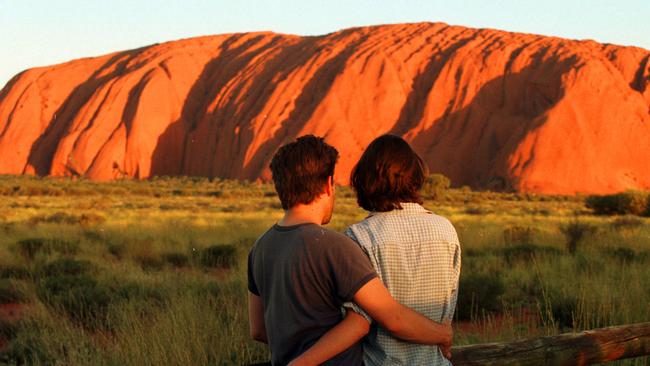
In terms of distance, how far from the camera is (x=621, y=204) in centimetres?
2661

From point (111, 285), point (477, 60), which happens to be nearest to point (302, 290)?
point (111, 285)

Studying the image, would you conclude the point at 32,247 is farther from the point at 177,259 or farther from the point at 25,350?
the point at 25,350

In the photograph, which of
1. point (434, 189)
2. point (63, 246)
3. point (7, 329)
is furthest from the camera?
point (434, 189)

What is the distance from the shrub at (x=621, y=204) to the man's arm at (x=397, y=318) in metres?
25.9

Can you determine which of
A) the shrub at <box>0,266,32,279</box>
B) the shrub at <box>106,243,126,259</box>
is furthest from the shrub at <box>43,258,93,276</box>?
the shrub at <box>106,243,126,259</box>

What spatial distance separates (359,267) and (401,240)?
26 centimetres

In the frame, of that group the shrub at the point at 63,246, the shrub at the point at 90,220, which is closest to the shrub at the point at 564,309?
the shrub at the point at 63,246

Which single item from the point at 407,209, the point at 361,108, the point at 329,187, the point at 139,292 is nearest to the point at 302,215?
the point at 329,187

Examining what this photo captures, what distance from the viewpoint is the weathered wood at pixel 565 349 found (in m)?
3.41

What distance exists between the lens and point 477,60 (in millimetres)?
55031

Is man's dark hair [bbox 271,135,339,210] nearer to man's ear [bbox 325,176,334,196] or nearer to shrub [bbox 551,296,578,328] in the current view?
man's ear [bbox 325,176,334,196]

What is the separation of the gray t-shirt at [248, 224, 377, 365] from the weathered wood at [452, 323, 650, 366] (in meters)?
1.09

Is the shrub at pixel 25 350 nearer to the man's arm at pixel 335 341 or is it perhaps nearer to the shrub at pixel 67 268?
the shrub at pixel 67 268

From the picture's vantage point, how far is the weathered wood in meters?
3.41
